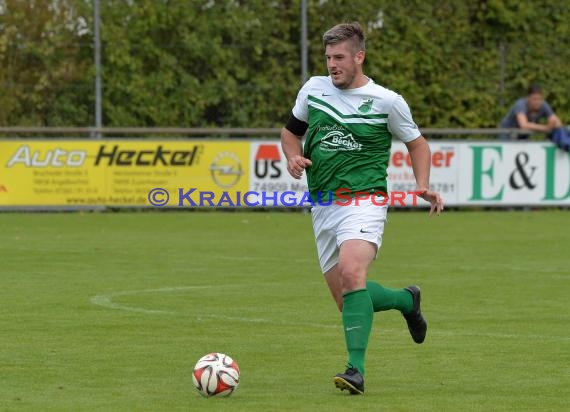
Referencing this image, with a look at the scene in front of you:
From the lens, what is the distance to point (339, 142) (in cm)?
851

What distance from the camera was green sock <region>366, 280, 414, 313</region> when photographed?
867 cm

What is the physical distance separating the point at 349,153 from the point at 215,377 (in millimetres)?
1561

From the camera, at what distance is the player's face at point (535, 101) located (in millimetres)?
24212

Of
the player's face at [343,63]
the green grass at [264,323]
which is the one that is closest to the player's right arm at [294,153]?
the player's face at [343,63]

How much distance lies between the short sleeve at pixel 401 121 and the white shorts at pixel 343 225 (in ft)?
1.35

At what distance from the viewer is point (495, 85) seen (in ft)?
90.9

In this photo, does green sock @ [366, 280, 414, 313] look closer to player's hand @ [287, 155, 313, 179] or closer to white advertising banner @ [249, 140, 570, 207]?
player's hand @ [287, 155, 313, 179]

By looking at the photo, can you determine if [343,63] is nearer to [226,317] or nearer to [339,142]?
[339,142]

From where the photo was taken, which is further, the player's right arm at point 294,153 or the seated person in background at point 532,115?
the seated person in background at point 532,115

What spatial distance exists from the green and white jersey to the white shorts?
109 millimetres

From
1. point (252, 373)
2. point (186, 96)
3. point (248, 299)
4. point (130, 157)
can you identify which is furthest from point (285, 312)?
point (186, 96)

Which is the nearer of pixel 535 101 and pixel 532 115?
pixel 535 101

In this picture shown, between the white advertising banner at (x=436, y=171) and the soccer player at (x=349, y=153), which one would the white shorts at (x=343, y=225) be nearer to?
the soccer player at (x=349, y=153)

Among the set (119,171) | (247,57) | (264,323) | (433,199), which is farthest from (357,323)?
(247,57)
